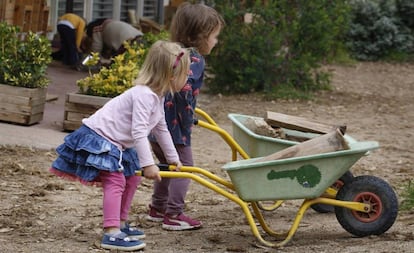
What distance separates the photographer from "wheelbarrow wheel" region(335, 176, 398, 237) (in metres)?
5.34

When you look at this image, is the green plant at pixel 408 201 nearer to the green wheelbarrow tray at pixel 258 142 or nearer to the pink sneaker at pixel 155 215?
the green wheelbarrow tray at pixel 258 142

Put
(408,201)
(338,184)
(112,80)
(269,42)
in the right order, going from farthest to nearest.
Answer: (269,42) → (112,80) → (408,201) → (338,184)

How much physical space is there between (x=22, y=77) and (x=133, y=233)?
3886 mm

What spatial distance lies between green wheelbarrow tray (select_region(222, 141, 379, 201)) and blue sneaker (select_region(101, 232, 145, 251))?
658mm

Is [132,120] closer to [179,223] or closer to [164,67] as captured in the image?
[164,67]

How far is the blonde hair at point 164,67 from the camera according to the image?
5070 mm

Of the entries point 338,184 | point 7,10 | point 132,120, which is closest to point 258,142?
point 338,184

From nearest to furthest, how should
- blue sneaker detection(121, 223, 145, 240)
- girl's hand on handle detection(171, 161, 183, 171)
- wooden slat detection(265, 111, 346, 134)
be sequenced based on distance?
1. girl's hand on handle detection(171, 161, 183, 171)
2. blue sneaker detection(121, 223, 145, 240)
3. wooden slat detection(265, 111, 346, 134)

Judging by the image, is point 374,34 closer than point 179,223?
No

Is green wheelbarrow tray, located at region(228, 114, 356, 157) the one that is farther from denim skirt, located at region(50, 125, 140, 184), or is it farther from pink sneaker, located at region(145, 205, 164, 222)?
denim skirt, located at region(50, 125, 140, 184)

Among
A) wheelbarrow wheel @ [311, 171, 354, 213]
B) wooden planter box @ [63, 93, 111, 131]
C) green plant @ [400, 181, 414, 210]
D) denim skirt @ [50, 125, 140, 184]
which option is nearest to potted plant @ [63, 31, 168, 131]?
wooden planter box @ [63, 93, 111, 131]

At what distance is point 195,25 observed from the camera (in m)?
5.61

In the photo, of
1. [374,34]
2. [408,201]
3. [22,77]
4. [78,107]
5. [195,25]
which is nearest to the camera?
[195,25]

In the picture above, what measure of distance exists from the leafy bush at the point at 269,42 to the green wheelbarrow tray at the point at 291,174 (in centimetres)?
736
